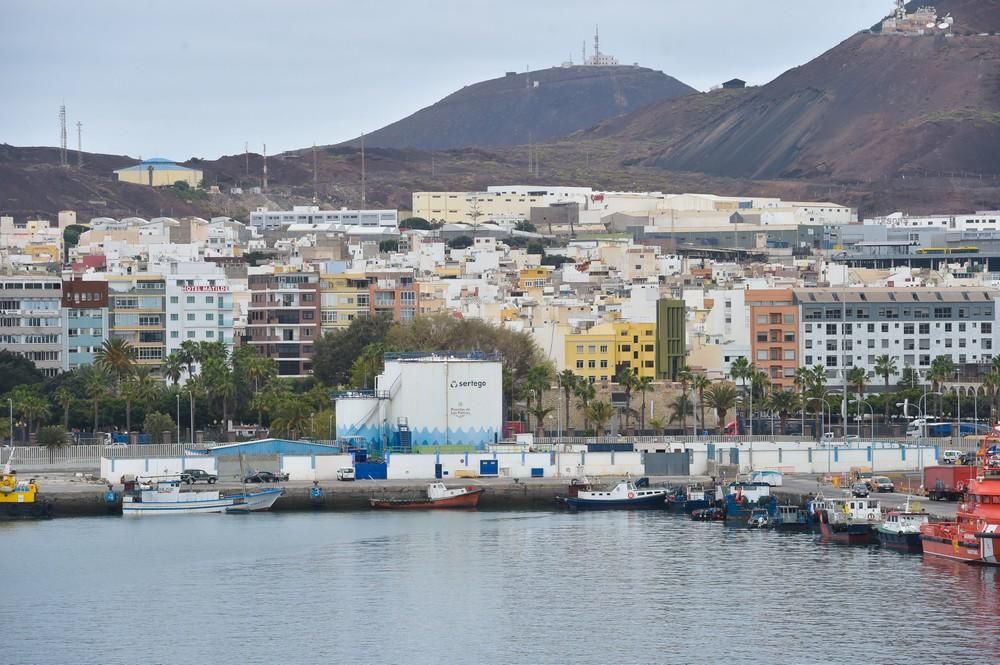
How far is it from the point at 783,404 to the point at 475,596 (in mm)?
49959

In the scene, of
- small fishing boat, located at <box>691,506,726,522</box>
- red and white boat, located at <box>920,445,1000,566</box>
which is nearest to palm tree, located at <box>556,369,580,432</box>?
small fishing boat, located at <box>691,506,726,522</box>

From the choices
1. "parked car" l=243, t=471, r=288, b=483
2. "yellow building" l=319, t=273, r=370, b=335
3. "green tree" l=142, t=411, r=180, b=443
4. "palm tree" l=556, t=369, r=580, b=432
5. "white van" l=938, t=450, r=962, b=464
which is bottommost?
"parked car" l=243, t=471, r=288, b=483

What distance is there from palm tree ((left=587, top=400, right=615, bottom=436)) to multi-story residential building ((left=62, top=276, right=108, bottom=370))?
3310 cm

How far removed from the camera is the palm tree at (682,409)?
4472 inches

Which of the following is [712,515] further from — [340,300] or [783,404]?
[340,300]

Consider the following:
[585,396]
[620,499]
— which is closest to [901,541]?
[620,499]

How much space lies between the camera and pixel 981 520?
6638 centimetres

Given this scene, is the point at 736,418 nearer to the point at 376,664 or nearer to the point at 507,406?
the point at 507,406

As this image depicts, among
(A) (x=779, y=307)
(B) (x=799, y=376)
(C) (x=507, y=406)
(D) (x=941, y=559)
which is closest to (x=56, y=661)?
(D) (x=941, y=559)

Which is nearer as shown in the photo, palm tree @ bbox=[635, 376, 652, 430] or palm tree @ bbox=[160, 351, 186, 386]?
palm tree @ bbox=[635, 376, 652, 430]

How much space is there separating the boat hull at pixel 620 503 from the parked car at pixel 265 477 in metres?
11.7

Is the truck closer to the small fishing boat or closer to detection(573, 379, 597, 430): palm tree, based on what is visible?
the small fishing boat

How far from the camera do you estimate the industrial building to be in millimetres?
94125

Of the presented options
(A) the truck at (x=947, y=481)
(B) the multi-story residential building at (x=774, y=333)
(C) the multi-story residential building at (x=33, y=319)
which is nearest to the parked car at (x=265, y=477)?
(A) the truck at (x=947, y=481)
